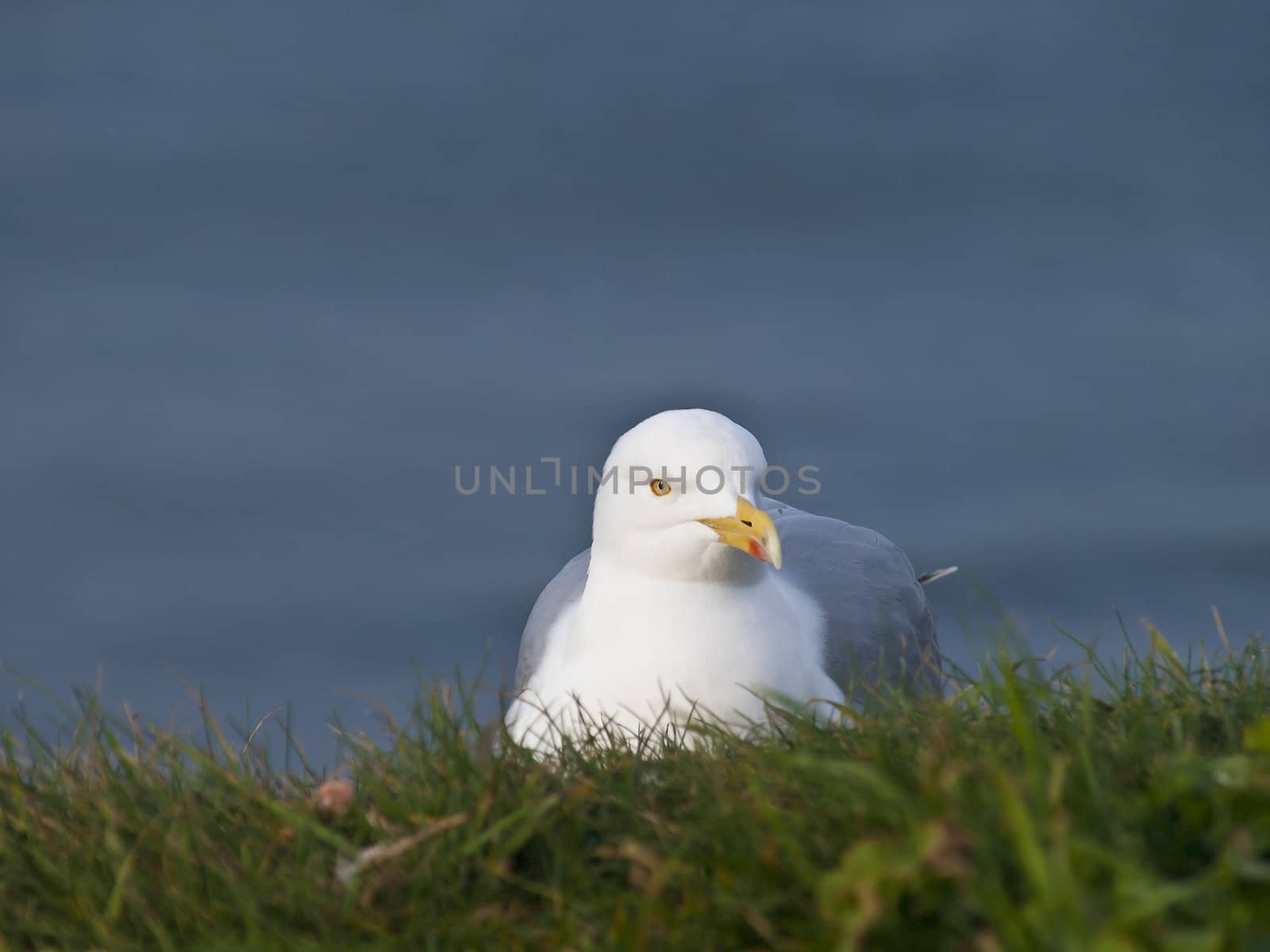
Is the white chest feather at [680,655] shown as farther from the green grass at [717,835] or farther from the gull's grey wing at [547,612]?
the green grass at [717,835]

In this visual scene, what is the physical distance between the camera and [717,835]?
8.86 ft

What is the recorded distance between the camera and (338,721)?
3.97m

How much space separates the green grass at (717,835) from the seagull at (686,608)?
33.7 inches

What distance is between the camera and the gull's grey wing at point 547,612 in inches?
220

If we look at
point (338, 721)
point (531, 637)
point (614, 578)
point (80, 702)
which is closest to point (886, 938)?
point (338, 721)

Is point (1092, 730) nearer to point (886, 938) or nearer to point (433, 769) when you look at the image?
point (886, 938)

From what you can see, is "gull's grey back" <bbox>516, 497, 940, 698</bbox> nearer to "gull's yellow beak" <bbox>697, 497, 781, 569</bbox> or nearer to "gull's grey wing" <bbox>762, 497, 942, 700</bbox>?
"gull's grey wing" <bbox>762, 497, 942, 700</bbox>

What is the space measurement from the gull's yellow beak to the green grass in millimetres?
672

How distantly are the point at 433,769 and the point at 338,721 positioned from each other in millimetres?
819

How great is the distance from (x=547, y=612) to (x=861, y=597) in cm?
127

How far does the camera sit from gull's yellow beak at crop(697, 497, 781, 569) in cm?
443

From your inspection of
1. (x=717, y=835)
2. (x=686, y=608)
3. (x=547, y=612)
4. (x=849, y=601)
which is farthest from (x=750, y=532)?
(x=717, y=835)

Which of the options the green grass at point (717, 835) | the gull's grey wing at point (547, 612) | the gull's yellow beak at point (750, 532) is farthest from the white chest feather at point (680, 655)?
the green grass at point (717, 835)

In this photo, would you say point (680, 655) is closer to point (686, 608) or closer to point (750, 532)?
point (686, 608)
